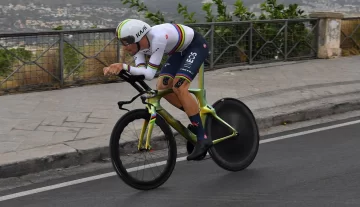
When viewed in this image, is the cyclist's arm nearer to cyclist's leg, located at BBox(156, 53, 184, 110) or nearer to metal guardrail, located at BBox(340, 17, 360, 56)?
cyclist's leg, located at BBox(156, 53, 184, 110)

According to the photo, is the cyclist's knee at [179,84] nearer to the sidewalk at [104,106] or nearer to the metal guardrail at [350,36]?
the sidewalk at [104,106]

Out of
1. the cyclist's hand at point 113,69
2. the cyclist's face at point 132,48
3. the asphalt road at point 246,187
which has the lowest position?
the asphalt road at point 246,187

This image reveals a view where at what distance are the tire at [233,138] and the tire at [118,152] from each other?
0.51 m

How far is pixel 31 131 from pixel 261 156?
9.43 ft

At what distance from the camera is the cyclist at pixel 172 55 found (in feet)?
19.8

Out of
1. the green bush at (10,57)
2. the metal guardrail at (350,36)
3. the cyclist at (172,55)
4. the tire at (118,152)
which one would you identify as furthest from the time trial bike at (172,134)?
the metal guardrail at (350,36)

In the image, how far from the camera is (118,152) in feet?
20.2

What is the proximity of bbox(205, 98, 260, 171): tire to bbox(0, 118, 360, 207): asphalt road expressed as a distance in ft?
0.47

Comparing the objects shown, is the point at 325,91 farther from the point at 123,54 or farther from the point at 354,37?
the point at 354,37

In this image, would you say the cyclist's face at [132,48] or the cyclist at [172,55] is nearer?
the cyclist at [172,55]

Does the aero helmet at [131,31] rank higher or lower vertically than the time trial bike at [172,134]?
higher

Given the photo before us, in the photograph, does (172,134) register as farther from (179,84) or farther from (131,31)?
(131,31)

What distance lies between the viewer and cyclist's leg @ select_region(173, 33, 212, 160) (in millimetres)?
6488

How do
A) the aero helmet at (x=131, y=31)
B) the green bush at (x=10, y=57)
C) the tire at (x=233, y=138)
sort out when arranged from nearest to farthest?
1. the aero helmet at (x=131, y=31)
2. the tire at (x=233, y=138)
3. the green bush at (x=10, y=57)
